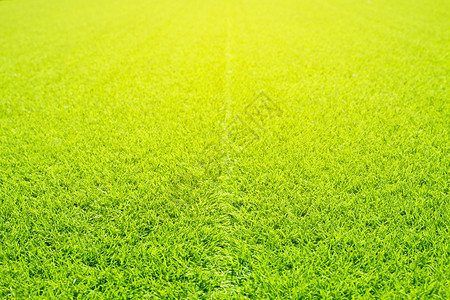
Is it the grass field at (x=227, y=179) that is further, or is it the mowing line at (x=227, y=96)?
the mowing line at (x=227, y=96)

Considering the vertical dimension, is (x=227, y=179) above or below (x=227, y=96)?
below

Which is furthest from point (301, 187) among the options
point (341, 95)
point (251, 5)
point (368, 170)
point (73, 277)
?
point (251, 5)

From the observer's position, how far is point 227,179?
2.14m

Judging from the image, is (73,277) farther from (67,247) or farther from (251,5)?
(251,5)

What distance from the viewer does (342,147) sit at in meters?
2.42

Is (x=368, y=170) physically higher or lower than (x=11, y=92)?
lower

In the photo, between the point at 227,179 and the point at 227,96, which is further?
the point at 227,96

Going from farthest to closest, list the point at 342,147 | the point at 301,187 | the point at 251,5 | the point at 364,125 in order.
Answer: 1. the point at 251,5
2. the point at 364,125
3. the point at 342,147
4. the point at 301,187

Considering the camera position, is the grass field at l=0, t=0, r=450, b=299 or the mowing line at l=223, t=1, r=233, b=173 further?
the mowing line at l=223, t=1, r=233, b=173

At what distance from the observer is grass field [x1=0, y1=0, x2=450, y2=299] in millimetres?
1440

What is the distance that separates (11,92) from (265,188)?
12.0ft

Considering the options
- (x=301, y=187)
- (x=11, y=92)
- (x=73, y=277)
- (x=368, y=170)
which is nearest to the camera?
(x=73, y=277)

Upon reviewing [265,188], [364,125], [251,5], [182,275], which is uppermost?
[251,5]

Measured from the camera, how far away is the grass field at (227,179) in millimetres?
1440
